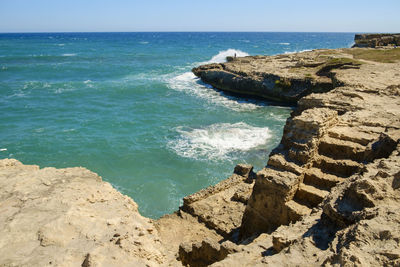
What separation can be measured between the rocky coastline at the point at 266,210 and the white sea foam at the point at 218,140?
6.09 meters

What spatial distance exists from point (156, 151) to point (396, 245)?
17.2 metres

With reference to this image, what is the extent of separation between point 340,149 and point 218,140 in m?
12.5

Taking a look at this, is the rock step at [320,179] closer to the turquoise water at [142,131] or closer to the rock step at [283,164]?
the rock step at [283,164]

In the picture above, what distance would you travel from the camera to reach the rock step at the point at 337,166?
9.56 metres

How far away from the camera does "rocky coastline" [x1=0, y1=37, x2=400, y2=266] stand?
195 inches

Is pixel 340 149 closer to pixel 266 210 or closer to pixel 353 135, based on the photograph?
pixel 353 135

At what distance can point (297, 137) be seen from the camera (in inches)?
398

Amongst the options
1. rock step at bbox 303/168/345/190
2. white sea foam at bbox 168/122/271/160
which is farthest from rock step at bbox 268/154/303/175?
white sea foam at bbox 168/122/271/160

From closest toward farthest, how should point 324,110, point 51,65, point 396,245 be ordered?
point 396,245 → point 324,110 → point 51,65

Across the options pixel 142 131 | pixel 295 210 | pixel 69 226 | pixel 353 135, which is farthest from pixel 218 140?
pixel 69 226

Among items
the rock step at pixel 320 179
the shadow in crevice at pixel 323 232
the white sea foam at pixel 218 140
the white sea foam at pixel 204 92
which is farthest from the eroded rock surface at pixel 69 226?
the white sea foam at pixel 204 92

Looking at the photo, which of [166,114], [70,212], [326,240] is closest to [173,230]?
[70,212]

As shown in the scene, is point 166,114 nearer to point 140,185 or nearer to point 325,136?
point 140,185

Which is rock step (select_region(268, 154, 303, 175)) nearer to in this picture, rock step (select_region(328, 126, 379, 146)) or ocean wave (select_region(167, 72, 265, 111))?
rock step (select_region(328, 126, 379, 146))
